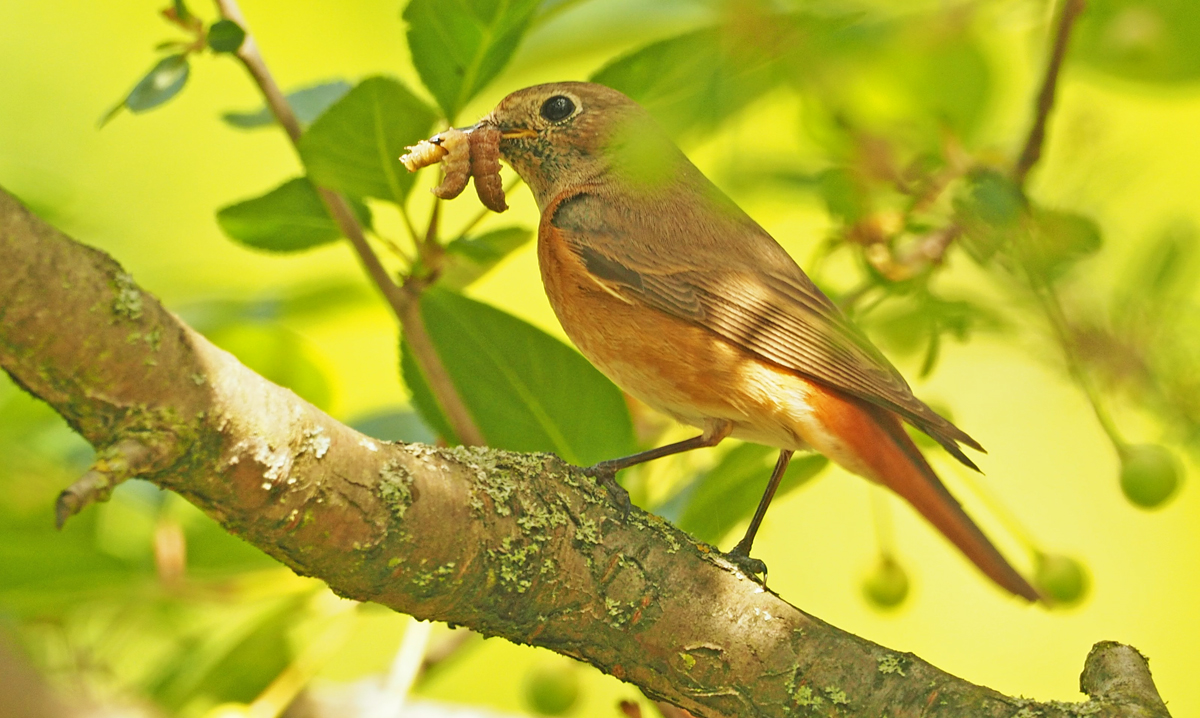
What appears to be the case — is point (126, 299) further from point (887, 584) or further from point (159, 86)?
point (887, 584)

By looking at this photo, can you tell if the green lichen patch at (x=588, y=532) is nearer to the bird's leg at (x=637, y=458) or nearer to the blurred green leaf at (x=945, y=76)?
the bird's leg at (x=637, y=458)

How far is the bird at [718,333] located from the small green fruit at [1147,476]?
27 centimetres

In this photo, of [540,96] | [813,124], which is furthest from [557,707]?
[813,124]

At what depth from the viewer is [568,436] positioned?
7.06 ft

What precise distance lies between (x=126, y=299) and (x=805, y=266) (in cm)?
196

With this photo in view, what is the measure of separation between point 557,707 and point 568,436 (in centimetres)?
80

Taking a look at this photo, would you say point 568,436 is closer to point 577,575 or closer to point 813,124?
point 577,575

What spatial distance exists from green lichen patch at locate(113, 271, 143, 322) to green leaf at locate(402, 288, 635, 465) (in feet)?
3.28

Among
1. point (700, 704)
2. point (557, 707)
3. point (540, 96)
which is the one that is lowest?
point (557, 707)

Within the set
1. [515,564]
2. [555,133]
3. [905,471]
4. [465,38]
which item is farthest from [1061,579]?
[465,38]

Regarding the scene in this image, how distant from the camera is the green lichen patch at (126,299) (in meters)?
1.03

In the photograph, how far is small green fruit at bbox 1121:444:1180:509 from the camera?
1.88 meters

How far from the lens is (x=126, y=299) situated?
1.04 m

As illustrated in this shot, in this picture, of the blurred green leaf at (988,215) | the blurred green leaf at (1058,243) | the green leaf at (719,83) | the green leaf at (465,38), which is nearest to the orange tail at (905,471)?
the blurred green leaf at (988,215)
